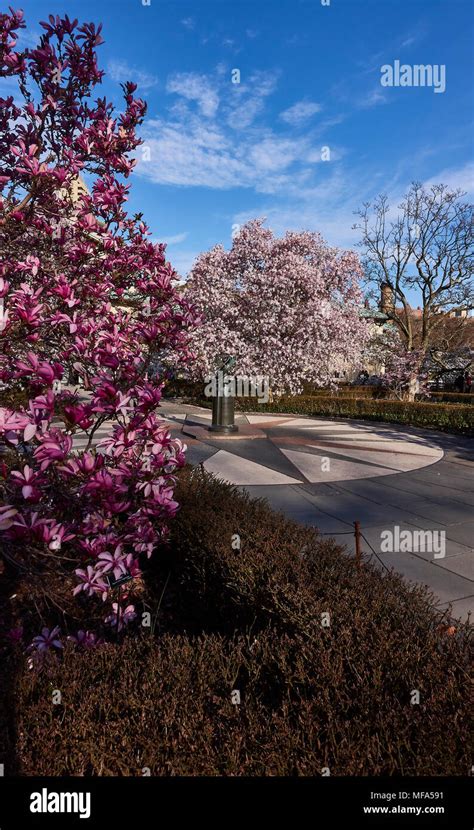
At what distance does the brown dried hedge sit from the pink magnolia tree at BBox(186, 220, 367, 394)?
12.4m

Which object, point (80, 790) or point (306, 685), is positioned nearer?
point (80, 790)

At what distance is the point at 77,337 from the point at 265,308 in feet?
42.7

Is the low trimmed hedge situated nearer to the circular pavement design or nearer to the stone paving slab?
the stone paving slab

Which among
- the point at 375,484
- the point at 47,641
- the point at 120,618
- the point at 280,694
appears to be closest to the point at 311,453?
the point at 375,484

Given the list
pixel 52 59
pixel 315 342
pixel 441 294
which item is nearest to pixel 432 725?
pixel 52 59

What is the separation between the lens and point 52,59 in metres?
3.39

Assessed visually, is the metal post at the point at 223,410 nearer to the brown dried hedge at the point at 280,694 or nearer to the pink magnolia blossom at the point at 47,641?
the brown dried hedge at the point at 280,694

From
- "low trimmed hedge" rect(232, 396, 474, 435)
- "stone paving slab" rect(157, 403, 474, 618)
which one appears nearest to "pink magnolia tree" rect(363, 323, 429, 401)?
"low trimmed hedge" rect(232, 396, 474, 435)

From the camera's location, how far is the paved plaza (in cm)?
506

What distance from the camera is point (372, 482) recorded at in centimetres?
870

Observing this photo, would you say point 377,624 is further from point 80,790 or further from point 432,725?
point 80,790

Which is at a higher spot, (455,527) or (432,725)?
(432,725)

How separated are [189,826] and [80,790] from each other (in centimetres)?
44

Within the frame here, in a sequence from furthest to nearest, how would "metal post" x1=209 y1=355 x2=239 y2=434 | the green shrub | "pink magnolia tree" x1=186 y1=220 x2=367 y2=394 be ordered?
the green shrub < "pink magnolia tree" x1=186 y1=220 x2=367 y2=394 < "metal post" x1=209 y1=355 x2=239 y2=434
